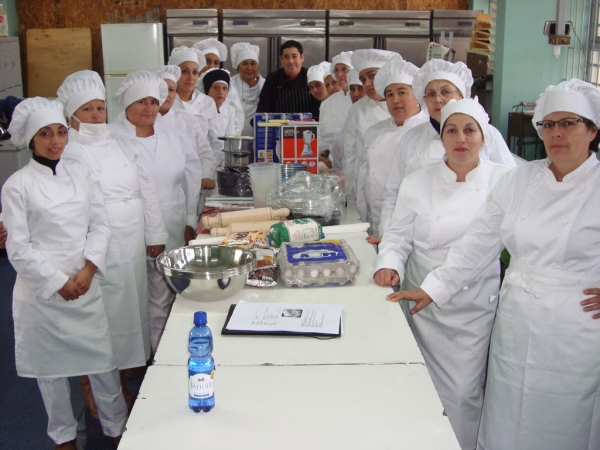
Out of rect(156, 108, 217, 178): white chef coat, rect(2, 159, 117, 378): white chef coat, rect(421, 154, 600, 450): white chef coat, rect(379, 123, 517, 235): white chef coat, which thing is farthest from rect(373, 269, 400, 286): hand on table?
rect(156, 108, 217, 178): white chef coat

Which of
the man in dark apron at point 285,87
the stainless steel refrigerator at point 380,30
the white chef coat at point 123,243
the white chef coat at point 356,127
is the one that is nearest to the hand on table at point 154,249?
the white chef coat at point 123,243

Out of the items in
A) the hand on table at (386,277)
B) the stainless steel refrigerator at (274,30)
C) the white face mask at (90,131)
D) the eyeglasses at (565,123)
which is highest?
the stainless steel refrigerator at (274,30)

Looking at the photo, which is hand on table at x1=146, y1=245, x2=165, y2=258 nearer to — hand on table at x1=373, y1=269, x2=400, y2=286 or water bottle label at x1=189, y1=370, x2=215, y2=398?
hand on table at x1=373, y1=269, x2=400, y2=286

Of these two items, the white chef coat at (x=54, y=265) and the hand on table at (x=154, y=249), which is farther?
the hand on table at (x=154, y=249)

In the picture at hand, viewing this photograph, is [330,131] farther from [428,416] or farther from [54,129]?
[428,416]

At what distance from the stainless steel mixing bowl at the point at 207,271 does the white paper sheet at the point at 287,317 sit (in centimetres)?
8

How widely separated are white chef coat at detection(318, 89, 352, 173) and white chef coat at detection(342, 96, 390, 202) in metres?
0.71

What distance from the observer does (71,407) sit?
8.68ft

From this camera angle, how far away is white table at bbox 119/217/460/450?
141cm

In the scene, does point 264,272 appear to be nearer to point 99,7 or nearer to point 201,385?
point 201,385

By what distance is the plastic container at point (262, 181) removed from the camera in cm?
332

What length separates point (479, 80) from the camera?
662cm

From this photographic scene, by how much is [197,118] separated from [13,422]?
235 cm

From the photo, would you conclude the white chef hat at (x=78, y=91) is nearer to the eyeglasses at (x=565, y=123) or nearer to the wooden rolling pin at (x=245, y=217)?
the wooden rolling pin at (x=245, y=217)
